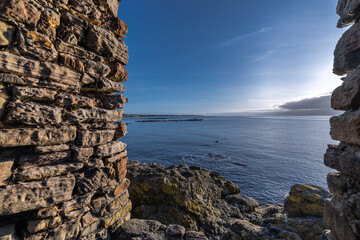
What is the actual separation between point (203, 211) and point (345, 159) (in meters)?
5.31

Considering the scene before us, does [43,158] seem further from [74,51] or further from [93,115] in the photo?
[74,51]

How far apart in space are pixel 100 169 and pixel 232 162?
2411 cm

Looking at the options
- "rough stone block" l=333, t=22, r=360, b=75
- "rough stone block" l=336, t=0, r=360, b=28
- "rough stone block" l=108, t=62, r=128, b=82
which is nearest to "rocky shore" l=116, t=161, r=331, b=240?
"rough stone block" l=108, t=62, r=128, b=82

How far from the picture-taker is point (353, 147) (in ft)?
8.89

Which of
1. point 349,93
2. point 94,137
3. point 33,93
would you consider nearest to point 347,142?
point 349,93

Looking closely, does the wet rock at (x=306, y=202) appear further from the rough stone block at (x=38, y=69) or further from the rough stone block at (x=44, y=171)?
the rough stone block at (x=38, y=69)

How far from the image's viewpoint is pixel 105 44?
3133mm

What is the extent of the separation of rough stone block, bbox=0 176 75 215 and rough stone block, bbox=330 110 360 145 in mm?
4818

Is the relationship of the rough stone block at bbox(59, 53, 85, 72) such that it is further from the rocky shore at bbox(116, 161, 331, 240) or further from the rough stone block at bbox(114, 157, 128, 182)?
the rocky shore at bbox(116, 161, 331, 240)

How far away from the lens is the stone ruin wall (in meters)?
2.07

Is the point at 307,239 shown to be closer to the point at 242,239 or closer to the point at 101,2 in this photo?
the point at 242,239

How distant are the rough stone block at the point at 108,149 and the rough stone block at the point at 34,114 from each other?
859 millimetres

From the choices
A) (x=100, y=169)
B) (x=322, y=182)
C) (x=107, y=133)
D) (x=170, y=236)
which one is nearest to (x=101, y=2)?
(x=107, y=133)

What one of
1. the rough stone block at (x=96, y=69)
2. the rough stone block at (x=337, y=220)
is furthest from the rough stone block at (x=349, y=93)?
the rough stone block at (x=96, y=69)
